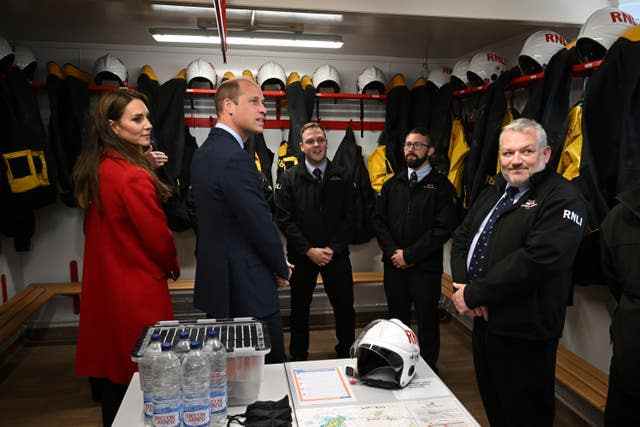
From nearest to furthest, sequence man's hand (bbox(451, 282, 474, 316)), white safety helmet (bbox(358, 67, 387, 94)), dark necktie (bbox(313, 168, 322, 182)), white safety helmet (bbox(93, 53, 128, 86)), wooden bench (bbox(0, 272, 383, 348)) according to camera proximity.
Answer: man's hand (bbox(451, 282, 474, 316)) → wooden bench (bbox(0, 272, 383, 348)) → dark necktie (bbox(313, 168, 322, 182)) → white safety helmet (bbox(93, 53, 128, 86)) → white safety helmet (bbox(358, 67, 387, 94))

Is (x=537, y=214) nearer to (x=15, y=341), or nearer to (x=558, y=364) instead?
(x=558, y=364)

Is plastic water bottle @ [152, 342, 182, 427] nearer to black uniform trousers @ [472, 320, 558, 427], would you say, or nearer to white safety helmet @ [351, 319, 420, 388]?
white safety helmet @ [351, 319, 420, 388]

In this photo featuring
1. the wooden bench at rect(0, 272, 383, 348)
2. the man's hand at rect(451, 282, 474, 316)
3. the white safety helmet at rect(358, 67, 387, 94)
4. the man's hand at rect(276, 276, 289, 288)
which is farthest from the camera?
the white safety helmet at rect(358, 67, 387, 94)

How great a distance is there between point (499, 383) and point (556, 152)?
1.40 m

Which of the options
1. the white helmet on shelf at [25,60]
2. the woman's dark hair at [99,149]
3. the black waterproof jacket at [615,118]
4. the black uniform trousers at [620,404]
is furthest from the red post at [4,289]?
the black waterproof jacket at [615,118]

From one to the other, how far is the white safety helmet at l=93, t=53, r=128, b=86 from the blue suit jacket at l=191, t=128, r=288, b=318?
7.54 ft

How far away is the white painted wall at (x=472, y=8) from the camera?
2.81m

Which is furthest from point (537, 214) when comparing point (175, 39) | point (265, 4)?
point (175, 39)

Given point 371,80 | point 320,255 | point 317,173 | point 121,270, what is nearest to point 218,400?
point 121,270

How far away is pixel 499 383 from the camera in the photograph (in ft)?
6.17

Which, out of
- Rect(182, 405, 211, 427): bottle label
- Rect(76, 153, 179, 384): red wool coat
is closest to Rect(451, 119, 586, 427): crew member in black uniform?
Rect(182, 405, 211, 427): bottle label

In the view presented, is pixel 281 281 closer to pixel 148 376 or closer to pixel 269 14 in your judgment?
pixel 148 376

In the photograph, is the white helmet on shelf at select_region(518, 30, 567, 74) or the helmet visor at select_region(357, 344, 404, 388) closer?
the helmet visor at select_region(357, 344, 404, 388)

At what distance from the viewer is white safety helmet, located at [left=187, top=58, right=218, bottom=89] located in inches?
152
